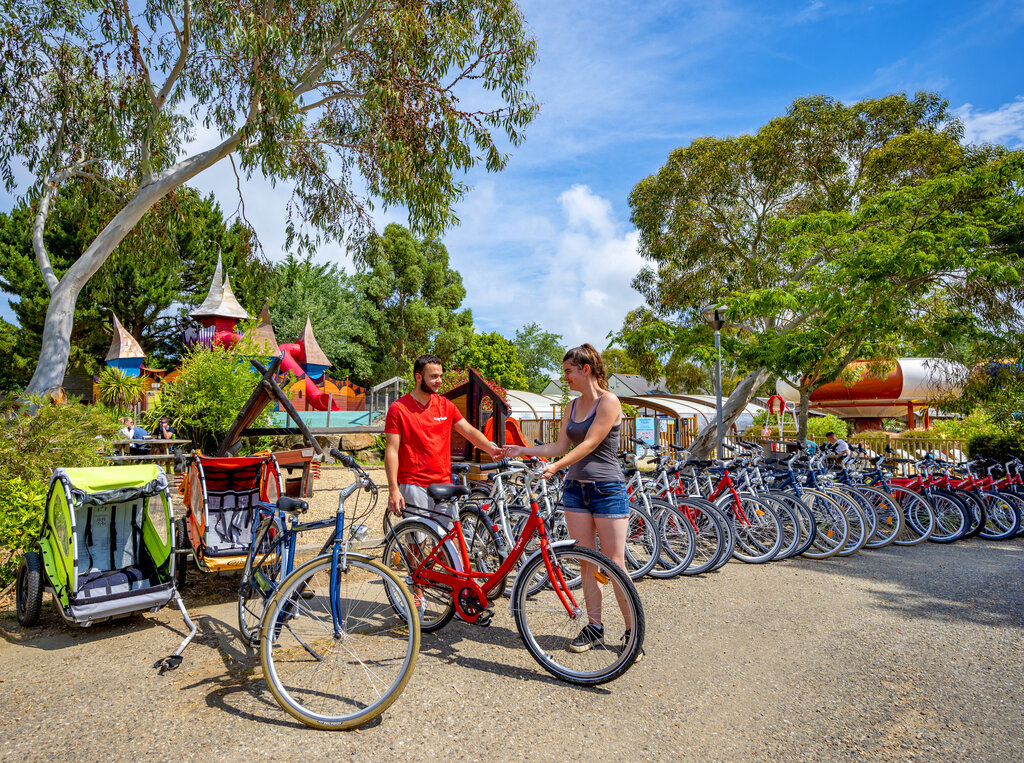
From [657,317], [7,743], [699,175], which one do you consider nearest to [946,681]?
[7,743]

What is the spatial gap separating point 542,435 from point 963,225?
14.0m

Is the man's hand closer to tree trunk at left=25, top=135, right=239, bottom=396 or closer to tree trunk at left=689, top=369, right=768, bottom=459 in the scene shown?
tree trunk at left=25, top=135, right=239, bottom=396

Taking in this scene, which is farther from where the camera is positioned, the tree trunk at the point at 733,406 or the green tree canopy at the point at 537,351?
the green tree canopy at the point at 537,351

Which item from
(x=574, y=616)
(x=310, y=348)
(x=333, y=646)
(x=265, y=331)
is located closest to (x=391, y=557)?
(x=333, y=646)

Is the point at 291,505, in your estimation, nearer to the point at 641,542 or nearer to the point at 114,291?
the point at 641,542

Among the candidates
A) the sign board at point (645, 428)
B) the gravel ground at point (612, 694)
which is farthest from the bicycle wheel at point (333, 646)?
the sign board at point (645, 428)

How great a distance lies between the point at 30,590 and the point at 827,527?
7196 mm

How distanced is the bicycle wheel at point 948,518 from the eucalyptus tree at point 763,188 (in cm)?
711

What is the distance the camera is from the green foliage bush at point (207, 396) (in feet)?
38.6

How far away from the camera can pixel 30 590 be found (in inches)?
166

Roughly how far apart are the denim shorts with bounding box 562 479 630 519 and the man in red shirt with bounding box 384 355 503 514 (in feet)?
2.50

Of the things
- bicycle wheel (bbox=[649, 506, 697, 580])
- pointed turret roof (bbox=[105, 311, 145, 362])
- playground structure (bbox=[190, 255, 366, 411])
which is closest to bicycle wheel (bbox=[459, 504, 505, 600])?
bicycle wheel (bbox=[649, 506, 697, 580])

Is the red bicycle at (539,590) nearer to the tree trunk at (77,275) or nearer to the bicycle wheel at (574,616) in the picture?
the bicycle wheel at (574,616)

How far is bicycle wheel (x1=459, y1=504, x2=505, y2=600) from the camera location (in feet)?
14.4
